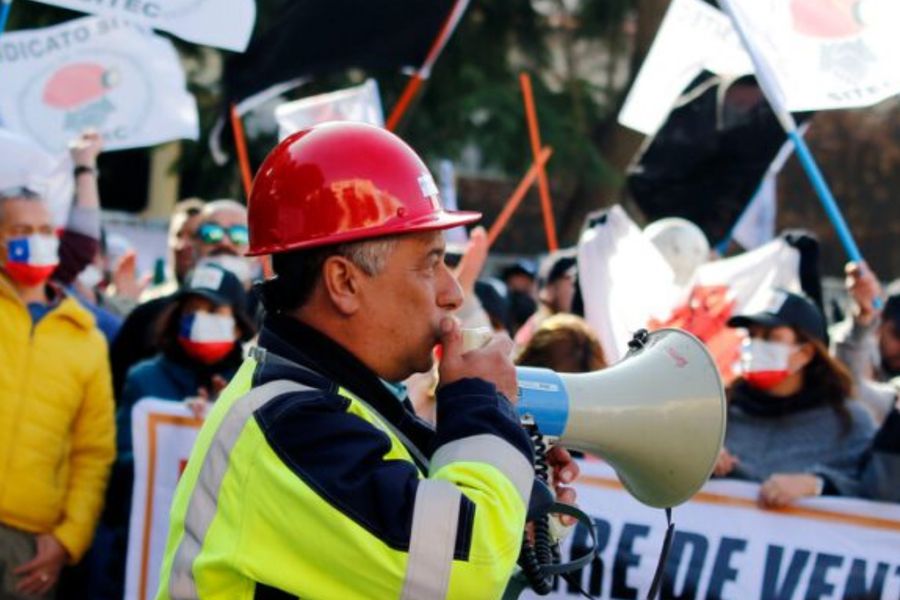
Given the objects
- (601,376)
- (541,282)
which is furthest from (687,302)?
(601,376)

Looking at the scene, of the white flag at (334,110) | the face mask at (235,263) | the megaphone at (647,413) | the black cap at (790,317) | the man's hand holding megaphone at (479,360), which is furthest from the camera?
the white flag at (334,110)

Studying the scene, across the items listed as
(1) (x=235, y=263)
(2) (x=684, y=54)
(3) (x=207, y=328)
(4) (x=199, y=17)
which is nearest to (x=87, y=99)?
(1) (x=235, y=263)

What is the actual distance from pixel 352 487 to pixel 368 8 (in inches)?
212

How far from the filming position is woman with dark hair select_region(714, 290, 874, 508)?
4.90 m

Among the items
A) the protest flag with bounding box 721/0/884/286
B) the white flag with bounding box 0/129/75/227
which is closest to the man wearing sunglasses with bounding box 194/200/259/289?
the white flag with bounding box 0/129/75/227

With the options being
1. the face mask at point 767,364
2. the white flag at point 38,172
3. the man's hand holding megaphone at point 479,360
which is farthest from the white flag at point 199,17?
the man's hand holding megaphone at point 479,360

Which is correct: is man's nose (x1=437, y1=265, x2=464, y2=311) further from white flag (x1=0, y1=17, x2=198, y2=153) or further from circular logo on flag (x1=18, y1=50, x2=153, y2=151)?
circular logo on flag (x1=18, y1=50, x2=153, y2=151)

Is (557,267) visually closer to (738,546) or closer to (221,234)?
(221,234)

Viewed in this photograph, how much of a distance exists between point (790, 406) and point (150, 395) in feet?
7.17

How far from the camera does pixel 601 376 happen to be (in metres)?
2.73

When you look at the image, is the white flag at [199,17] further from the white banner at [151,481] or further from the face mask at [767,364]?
the face mask at [767,364]

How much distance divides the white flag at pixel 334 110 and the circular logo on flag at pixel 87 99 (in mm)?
832

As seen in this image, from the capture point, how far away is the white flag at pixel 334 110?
7715 millimetres

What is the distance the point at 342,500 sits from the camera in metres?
2.22
